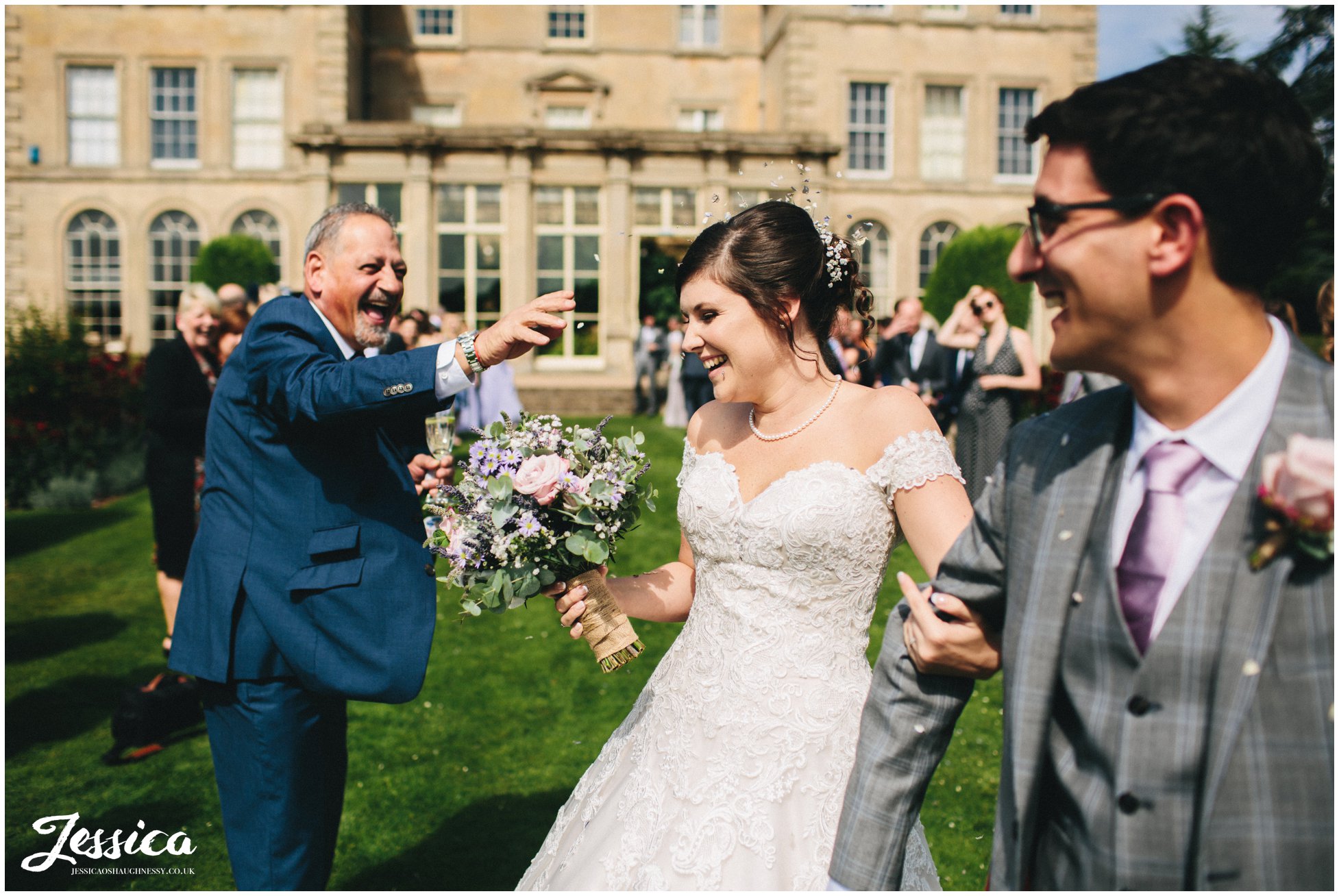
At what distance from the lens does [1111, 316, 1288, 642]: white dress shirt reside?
4.61 ft

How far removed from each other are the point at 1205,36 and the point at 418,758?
35.7 metres

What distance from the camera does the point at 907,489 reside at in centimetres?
245

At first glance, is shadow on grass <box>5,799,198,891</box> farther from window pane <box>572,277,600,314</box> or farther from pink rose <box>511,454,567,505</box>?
window pane <box>572,277,600,314</box>

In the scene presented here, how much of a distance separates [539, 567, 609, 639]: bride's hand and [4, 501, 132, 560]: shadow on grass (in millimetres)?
9562

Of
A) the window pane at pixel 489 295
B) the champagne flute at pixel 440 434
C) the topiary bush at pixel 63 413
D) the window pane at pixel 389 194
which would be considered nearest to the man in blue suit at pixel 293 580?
the champagne flute at pixel 440 434

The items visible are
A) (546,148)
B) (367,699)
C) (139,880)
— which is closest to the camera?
(367,699)

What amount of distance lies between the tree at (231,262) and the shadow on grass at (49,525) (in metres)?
11.5

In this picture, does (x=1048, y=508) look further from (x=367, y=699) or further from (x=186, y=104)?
(x=186, y=104)

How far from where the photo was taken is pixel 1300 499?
49.5 inches

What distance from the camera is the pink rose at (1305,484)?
1.24m

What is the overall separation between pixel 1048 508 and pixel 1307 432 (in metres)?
0.38

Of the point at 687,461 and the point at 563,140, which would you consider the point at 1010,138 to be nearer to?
the point at 563,140

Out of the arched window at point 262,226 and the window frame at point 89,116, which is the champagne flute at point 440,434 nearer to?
the arched window at point 262,226

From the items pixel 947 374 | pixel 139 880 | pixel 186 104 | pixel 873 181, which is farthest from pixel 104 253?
pixel 139 880
